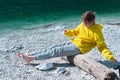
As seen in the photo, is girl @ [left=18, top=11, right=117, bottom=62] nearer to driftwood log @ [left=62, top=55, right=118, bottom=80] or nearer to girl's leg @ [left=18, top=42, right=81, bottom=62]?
girl's leg @ [left=18, top=42, right=81, bottom=62]

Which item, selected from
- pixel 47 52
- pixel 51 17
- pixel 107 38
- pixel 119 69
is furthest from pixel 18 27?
pixel 119 69

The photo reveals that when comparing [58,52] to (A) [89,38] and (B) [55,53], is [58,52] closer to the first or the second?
(B) [55,53]

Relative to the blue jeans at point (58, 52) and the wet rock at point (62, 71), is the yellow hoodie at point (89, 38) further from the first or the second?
the wet rock at point (62, 71)

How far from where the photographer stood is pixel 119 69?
7668 mm

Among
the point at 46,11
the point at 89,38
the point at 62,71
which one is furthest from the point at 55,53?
the point at 46,11

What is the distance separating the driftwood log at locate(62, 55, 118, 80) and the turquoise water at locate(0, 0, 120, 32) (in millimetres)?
6587

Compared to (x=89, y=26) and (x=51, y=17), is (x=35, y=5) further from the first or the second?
(x=89, y=26)

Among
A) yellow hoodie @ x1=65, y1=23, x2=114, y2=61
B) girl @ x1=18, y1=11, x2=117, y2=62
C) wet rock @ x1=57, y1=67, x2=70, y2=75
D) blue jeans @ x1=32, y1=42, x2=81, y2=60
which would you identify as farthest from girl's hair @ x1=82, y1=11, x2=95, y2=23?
wet rock @ x1=57, y1=67, x2=70, y2=75

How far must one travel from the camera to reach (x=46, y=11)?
18562 mm

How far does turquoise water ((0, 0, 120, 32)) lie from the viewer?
15.9 m

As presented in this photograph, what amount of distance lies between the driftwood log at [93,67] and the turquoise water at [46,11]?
6587mm

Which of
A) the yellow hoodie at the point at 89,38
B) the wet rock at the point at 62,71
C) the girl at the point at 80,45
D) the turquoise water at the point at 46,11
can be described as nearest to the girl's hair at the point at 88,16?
the girl at the point at 80,45

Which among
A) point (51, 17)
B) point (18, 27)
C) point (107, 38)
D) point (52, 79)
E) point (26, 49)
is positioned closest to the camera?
point (52, 79)

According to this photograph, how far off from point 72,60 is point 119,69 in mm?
1052
